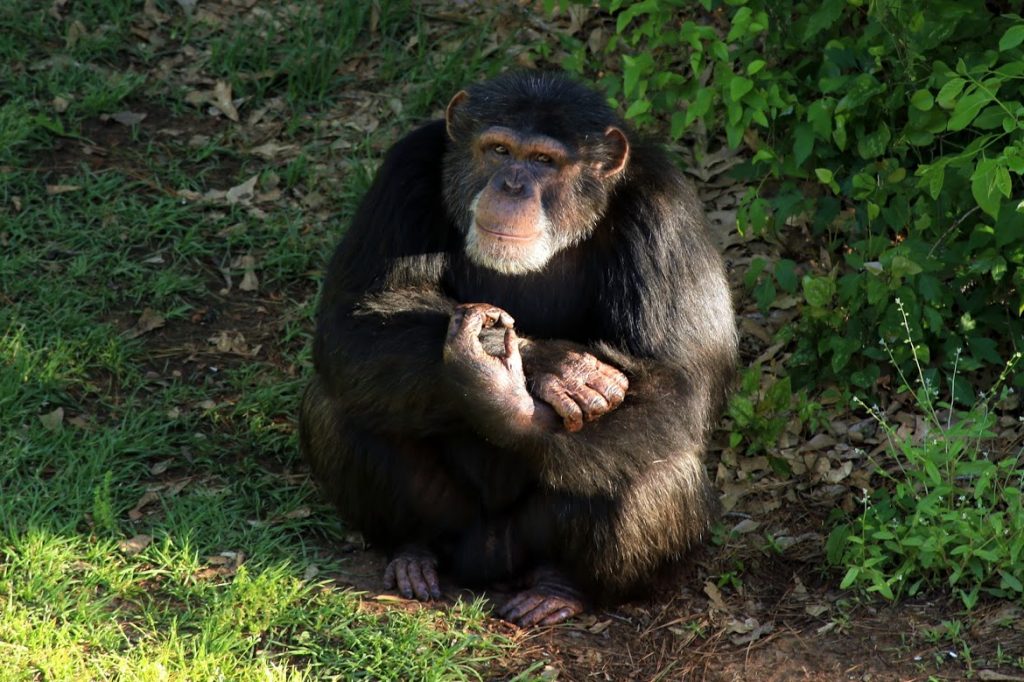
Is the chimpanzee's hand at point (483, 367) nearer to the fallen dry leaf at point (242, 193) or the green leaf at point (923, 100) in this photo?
the green leaf at point (923, 100)

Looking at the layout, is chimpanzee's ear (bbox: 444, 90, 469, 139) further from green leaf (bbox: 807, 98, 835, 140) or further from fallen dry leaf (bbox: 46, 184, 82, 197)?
fallen dry leaf (bbox: 46, 184, 82, 197)

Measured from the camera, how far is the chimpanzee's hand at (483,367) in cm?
545

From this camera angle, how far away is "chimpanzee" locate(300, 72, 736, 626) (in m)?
5.74

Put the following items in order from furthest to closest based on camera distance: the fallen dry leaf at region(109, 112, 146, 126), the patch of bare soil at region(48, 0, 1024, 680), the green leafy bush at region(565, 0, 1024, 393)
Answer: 1. the fallen dry leaf at region(109, 112, 146, 126)
2. the green leafy bush at region(565, 0, 1024, 393)
3. the patch of bare soil at region(48, 0, 1024, 680)

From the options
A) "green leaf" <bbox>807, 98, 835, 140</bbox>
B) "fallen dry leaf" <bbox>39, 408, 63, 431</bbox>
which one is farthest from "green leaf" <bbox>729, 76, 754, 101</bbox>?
"fallen dry leaf" <bbox>39, 408, 63, 431</bbox>

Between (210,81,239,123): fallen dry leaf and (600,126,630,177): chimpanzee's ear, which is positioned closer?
(600,126,630,177): chimpanzee's ear

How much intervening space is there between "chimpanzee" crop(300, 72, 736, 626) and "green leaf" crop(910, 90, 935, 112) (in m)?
1.07

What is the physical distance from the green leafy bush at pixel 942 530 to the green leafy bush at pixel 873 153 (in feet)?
1.88

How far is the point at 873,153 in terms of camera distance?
6.88 metres

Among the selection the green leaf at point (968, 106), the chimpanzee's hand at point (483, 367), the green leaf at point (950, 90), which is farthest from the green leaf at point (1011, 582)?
the chimpanzee's hand at point (483, 367)

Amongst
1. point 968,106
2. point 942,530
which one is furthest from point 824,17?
point 942,530

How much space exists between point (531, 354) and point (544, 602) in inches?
41.9

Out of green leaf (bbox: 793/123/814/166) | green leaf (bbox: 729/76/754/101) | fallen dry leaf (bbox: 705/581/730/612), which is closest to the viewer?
fallen dry leaf (bbox: 705/581/730/612)

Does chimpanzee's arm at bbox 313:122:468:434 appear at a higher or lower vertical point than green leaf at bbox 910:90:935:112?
lower
